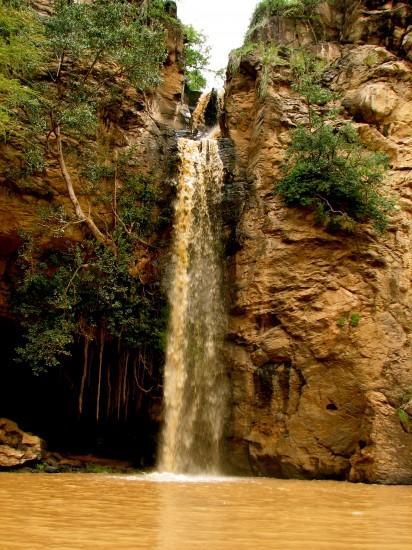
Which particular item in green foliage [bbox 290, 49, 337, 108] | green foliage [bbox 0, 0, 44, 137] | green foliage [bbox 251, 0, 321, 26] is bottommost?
green foliage [bbox 0, 0, 44, 137]

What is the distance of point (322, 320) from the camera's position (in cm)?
1220

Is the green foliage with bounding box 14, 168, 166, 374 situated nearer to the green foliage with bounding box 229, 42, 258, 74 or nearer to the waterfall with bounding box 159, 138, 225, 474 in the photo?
the waterfall with bounding box 159, 138, 225, 474

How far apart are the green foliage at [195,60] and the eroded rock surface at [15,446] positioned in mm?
20966

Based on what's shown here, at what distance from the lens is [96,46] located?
1359 centimetres

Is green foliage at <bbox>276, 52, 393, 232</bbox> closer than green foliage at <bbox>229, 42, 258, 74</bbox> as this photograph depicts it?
Yes

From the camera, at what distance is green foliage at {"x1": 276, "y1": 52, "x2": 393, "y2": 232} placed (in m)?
13.0

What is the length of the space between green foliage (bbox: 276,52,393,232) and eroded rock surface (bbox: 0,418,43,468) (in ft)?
27.3

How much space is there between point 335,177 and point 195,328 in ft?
17.0

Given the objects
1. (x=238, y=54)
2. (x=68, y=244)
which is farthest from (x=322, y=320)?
(x=238, y=54)

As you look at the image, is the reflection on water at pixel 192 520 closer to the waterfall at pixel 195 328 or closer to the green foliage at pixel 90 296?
the waterfall at pixel 195 328

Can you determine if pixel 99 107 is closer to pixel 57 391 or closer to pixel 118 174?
pixel 118 174

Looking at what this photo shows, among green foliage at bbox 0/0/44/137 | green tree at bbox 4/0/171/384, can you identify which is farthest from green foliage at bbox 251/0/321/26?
green foliage at bbox 0/0/44/137

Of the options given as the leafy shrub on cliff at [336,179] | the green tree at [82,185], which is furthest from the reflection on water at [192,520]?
the leafy shrub on cliff at [336,179]

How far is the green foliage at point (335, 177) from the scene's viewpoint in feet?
42.7
